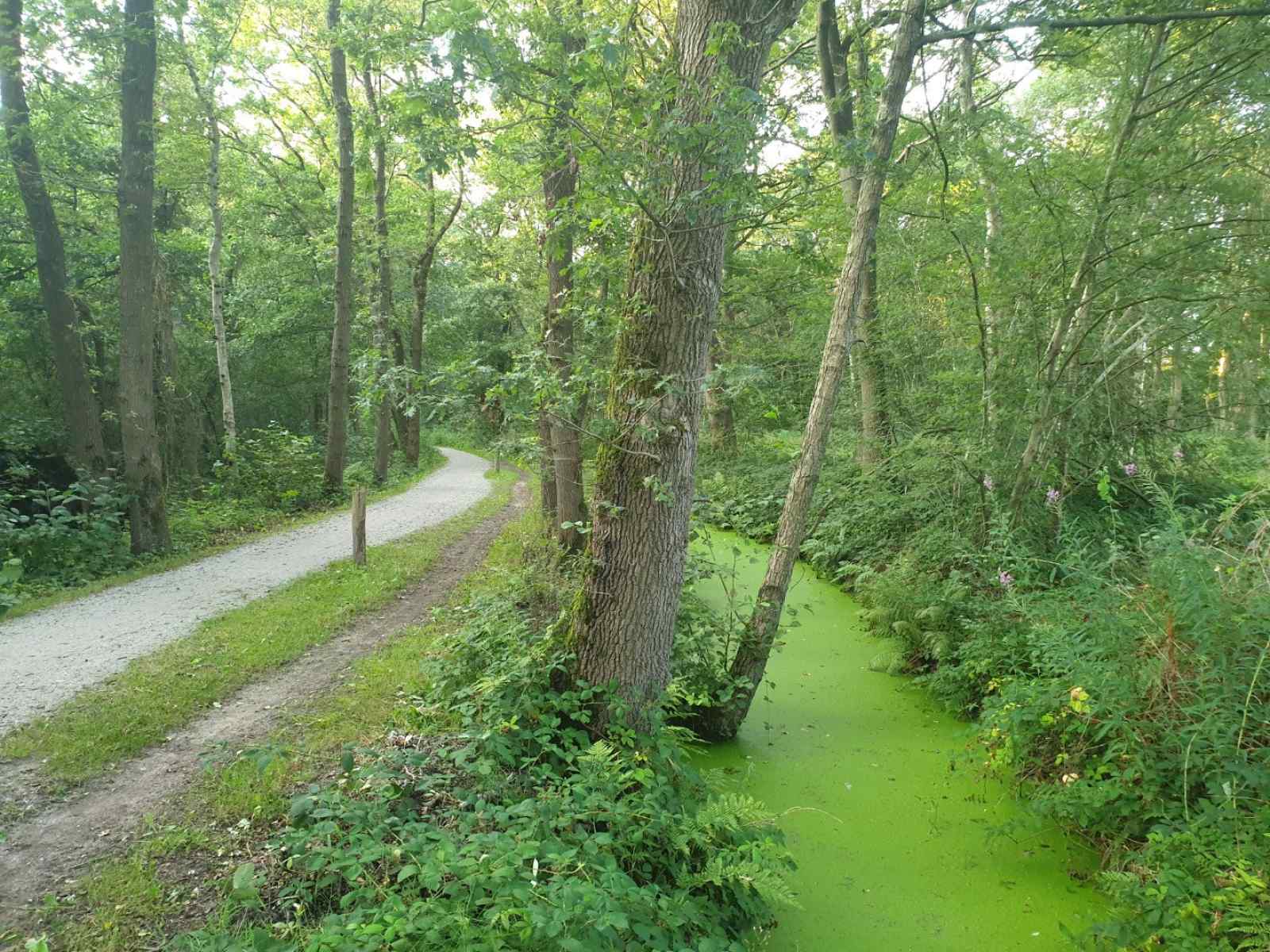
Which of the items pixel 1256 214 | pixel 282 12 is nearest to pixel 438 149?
pixel 1256 214

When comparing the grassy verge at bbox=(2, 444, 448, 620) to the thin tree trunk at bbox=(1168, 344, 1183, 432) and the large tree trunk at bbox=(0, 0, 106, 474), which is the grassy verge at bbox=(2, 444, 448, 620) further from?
the thin tree trunk at bbox=(1168, 344, 1183, 432)

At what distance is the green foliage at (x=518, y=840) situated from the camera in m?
2.20

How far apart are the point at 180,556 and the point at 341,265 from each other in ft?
20.6

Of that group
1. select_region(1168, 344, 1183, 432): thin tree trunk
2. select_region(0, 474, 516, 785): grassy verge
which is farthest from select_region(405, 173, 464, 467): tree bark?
select_region(1168, 344, 1183, 432): thin tree trunk

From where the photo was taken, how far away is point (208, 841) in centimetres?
306

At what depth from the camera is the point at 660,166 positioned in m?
3.21

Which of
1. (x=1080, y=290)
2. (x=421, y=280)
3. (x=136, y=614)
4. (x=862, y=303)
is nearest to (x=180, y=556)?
(x=136, y=614)

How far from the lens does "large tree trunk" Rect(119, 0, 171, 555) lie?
7.77 meters

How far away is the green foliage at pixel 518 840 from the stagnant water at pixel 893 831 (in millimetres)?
475

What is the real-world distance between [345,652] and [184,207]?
51.2ft

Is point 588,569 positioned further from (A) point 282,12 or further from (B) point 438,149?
(A) point 282,12

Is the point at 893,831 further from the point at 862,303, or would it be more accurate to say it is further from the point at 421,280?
the point at 421,280

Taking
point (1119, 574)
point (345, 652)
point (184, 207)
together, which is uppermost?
point (184, 207)

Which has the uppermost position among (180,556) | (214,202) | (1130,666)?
(214,202)
